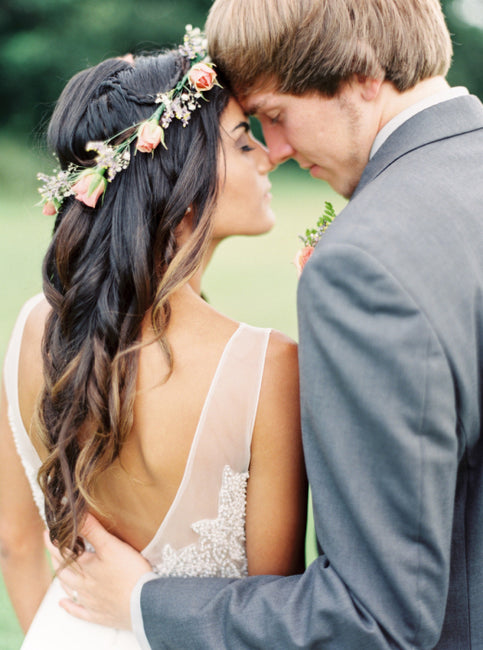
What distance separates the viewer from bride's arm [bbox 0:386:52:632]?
229 cm

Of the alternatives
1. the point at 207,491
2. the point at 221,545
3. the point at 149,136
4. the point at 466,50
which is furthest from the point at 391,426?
A: the point at 466,50

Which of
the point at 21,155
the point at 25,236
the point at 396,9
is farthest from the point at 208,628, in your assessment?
the point at 21,155

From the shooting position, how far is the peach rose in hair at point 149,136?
181cm

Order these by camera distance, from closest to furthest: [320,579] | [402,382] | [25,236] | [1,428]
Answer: [402,382]
[320,579]
[1,428]
[25,236]

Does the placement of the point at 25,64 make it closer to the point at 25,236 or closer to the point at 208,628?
the point at 25,236

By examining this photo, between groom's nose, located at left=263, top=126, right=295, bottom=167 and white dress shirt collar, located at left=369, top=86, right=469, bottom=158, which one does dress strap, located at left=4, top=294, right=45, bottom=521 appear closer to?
groom's nose, located at left=263, top=126, right=295, bottom=167

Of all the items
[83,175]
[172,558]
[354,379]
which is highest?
[83,175]

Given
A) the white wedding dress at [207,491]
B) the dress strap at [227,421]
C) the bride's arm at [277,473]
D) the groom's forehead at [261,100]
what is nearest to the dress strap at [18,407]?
the white wedding dress at [207,491]

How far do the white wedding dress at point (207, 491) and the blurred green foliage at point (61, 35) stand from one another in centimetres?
1508

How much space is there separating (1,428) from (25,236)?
12.3m

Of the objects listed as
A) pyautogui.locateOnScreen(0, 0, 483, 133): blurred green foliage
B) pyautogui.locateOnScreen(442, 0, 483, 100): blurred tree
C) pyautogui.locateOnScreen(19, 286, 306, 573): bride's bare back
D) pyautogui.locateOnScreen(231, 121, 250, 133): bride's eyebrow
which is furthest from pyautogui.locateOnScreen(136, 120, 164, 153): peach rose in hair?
pyautogui.locateOnScreen(442, 0, 483, 100): blurred tree

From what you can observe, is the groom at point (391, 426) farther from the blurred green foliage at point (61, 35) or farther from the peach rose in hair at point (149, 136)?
the blurred green foliage at point (61, 35)

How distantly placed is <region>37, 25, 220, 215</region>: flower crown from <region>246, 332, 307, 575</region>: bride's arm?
0.57 metres

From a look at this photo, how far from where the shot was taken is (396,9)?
1.84 meters
